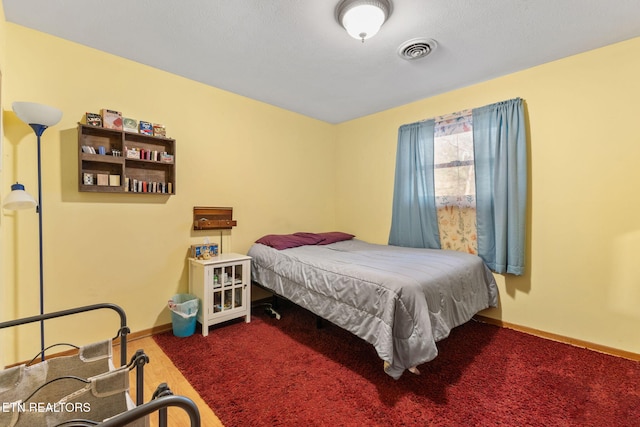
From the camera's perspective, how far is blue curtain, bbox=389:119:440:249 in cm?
314

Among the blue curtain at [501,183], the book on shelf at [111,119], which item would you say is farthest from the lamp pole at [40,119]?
the blue curtain at [501,183]

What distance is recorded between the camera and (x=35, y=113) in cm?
177

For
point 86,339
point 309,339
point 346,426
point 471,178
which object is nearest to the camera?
point 346,426

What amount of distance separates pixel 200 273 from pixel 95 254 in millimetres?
803

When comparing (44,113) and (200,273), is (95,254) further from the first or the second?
(44,113)

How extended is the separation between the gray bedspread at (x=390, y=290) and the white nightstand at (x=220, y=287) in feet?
0.73

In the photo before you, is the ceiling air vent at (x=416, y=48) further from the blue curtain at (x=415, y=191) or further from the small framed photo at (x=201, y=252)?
the small framed photo at (x=201, y=252)

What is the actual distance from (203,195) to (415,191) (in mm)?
2275

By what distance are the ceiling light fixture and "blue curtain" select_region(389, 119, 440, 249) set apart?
1587 mm

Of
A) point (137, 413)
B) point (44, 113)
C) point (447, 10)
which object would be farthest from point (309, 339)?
point (447, 10)

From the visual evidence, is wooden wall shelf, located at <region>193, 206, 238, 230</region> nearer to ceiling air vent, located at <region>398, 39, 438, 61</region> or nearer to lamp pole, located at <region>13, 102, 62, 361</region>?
lamp pole, located at <region>13, 102, 62, 361</region>

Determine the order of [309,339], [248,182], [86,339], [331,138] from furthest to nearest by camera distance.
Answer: [331,138] → [248,182] → [309,339] → [86,339]

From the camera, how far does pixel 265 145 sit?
341cm

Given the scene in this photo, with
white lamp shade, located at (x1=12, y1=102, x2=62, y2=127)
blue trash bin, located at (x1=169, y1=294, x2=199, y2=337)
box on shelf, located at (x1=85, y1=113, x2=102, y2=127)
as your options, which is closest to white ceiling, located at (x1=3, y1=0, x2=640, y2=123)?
box on shelf, located at (x1=85, y1=113, x2=102, y2=127)
